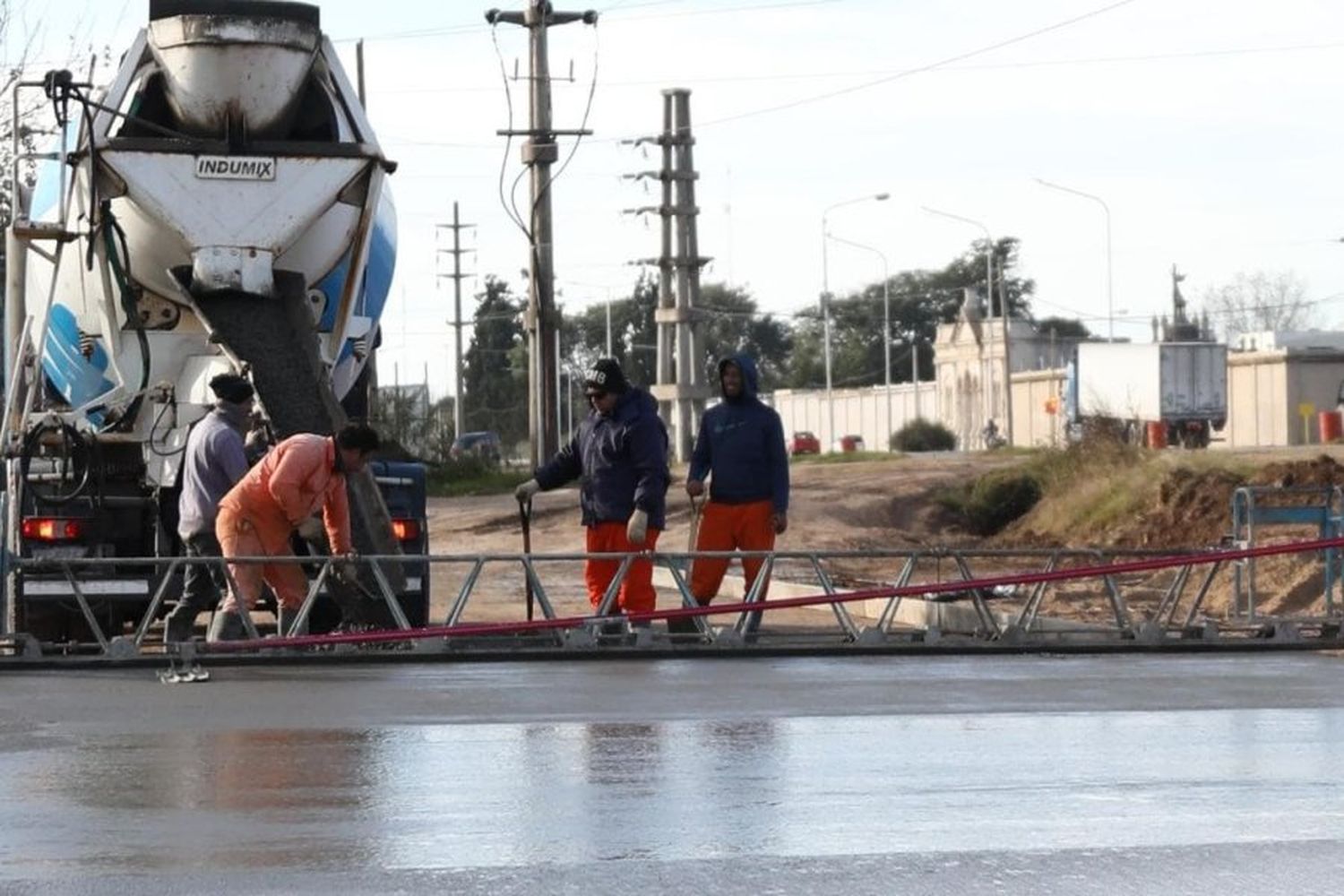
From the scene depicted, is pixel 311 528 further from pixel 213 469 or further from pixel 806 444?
pixel 806 444

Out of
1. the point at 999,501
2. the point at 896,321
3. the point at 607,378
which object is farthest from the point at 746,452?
the point at 896,321

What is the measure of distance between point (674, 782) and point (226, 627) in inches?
216

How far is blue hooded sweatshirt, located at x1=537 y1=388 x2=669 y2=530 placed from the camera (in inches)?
596

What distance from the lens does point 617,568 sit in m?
14.7

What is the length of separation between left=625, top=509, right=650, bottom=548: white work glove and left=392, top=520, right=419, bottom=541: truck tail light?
1.66 m

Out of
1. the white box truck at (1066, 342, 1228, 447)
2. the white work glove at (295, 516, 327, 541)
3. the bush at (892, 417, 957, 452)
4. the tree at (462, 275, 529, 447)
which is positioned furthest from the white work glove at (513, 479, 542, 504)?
the tree at (462, 275, 529, 447)

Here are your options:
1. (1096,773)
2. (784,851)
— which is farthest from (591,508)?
(784,851)

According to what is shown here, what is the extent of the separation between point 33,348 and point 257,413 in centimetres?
171

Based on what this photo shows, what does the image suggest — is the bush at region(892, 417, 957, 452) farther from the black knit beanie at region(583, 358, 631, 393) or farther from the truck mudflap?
the truck mudflap

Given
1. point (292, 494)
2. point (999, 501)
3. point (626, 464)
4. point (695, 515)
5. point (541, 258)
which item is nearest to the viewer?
point (292, 494)

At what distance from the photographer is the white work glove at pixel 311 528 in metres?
14.0

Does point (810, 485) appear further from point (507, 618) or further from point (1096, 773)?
point (1096, 773)

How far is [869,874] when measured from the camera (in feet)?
22.7

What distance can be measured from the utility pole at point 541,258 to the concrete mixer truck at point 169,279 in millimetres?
17755
